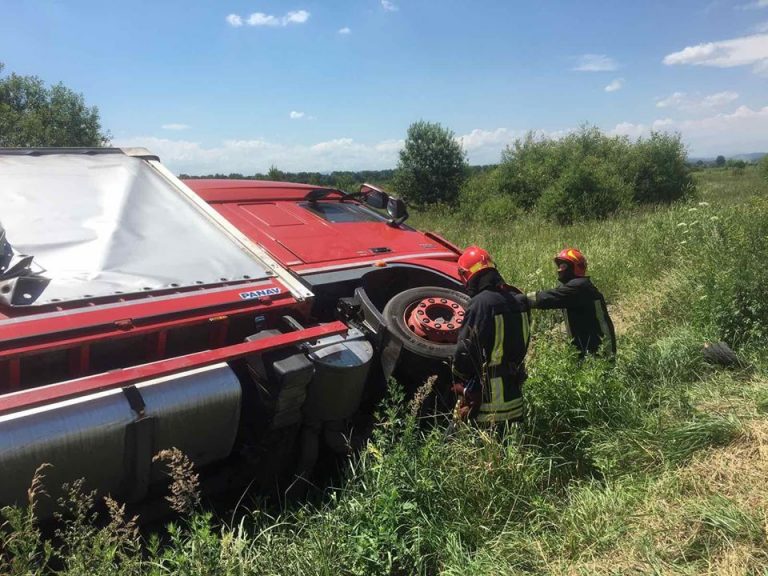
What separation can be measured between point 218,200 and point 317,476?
2.52m

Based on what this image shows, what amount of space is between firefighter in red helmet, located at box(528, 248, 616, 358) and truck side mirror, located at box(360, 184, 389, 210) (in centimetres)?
171

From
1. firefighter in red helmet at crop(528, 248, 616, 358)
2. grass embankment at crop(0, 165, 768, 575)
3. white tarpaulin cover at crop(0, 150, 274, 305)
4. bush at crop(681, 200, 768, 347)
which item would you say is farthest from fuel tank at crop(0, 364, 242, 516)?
bush at crop(681, 200, 768, 347)

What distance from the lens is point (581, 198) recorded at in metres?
17.2

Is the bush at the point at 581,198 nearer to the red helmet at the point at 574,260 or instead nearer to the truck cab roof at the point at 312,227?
the red helmet at the point at 574,260

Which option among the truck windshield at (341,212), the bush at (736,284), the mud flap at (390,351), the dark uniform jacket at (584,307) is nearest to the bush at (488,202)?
the bush at (736,284)

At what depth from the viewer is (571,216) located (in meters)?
17.0

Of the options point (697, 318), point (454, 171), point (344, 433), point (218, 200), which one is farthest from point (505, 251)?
point (454, 171)

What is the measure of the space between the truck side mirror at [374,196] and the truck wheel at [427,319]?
1581 millimetres

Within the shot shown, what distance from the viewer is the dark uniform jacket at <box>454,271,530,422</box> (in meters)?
3.52

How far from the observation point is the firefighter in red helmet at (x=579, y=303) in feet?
15.7

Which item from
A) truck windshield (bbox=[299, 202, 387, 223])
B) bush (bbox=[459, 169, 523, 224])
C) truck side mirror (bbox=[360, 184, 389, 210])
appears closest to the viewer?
truck windshield (bbox=[299, 202, 387, 223])

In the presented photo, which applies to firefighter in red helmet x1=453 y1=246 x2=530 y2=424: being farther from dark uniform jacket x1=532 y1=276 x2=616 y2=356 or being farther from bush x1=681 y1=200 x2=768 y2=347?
bush x1=681 y1=200 x2=768 y2=347

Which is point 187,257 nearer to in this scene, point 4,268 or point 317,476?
point 4,268

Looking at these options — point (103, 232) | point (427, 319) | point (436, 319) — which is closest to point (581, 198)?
point (436, 319)
